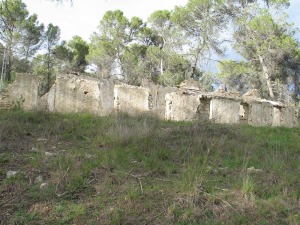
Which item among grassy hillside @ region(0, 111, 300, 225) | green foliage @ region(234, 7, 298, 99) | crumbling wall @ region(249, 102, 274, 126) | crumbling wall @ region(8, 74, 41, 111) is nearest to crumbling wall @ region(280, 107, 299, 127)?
crumbling wall @ region(249, 102, 274, 126)

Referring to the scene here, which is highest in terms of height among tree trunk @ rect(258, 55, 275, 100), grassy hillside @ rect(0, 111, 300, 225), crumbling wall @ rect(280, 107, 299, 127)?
tree trunk @ rect(258, 55, 275, 100)

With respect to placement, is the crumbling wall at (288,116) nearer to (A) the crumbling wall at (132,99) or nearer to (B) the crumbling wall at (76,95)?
(A) the crumbling wall at (132,99)

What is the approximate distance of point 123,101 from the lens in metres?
13.9

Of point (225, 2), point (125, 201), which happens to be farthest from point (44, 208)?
point (225, 2)

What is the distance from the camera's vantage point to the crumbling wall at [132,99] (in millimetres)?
13867

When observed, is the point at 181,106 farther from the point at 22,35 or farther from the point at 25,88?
the point at 22,35

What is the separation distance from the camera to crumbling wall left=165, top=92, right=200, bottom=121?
46.6ft

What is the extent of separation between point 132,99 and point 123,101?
0.41 m

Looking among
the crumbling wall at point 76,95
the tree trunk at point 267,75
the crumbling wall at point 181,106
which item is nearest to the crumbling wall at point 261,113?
the crumbling wall at point 181,106

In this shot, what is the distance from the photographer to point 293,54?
70.1 feet

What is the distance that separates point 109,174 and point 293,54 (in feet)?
67.3

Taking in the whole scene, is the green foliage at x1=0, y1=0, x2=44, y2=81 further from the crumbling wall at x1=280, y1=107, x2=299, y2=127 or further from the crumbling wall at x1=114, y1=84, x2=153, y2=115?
the crumbling wall at x1=280, y1=107, x2=299, y2=127

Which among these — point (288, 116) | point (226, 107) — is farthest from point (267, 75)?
point (226, 107)

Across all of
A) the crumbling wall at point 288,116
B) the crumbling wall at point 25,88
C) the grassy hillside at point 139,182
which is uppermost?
the crumbling wall at point 25,88
